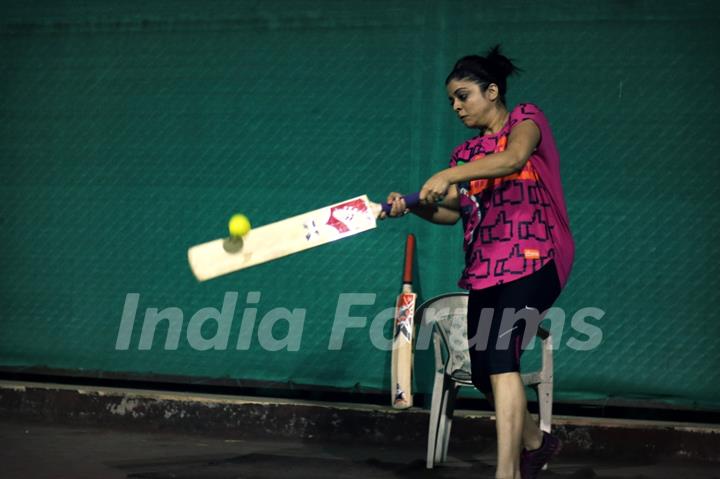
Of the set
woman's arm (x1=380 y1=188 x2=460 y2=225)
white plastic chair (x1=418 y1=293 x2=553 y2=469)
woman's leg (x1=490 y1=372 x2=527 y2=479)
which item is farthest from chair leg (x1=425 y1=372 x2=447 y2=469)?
woman's leg (x1=490 y1=372 x2=527 y2=479)

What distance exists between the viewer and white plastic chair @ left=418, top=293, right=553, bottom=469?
18.1 feet

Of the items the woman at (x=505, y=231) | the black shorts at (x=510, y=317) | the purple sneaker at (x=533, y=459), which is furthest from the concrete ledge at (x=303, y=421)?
the black shorts at (x=510, y=317)

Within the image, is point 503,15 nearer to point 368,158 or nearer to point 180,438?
point 368,158

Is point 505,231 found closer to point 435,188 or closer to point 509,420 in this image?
point 435,188

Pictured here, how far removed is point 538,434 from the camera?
4.94m

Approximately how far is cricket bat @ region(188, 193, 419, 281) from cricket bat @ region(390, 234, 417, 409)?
145 cm

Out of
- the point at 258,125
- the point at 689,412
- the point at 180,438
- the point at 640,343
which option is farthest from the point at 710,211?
the point at 180,438

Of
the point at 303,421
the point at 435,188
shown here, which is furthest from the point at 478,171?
the point at 303,421

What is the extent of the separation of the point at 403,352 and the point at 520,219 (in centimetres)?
176

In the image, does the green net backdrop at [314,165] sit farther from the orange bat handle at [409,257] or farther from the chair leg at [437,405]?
the chair leg at [437,405]

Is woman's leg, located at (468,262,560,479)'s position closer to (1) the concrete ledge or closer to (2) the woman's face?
(2) the woman's face

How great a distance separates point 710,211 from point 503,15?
1.67 meters

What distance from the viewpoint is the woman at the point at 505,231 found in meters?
4.51

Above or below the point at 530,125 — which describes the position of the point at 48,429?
below
